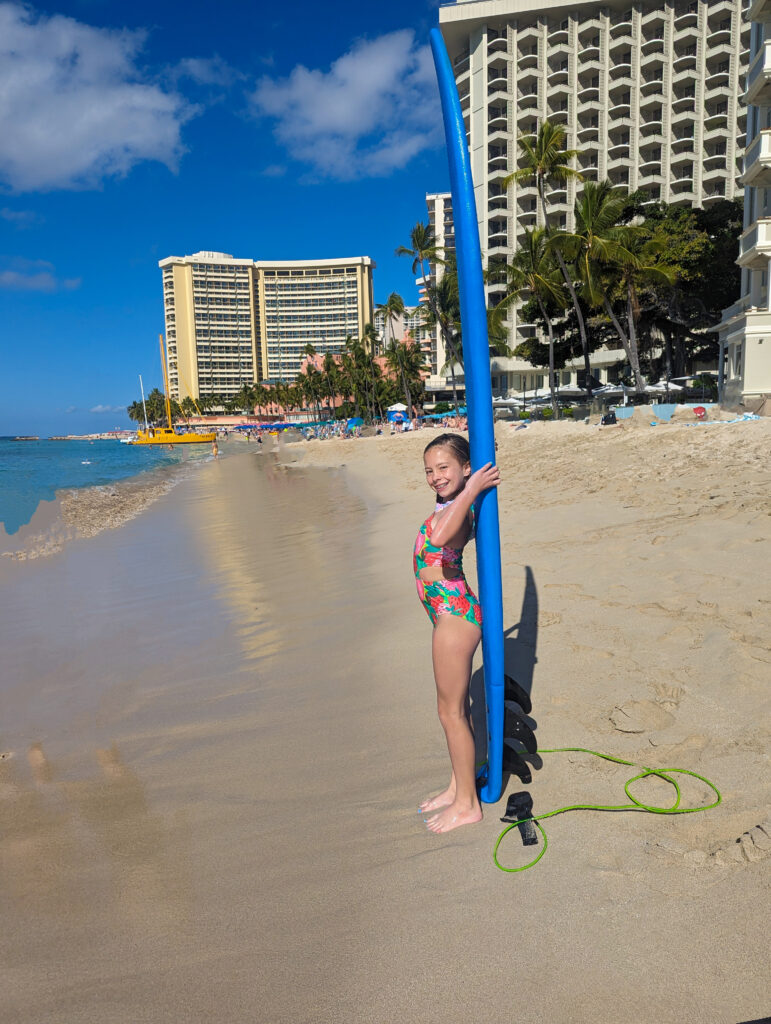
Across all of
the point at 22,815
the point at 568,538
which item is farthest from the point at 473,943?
the point at 568,538

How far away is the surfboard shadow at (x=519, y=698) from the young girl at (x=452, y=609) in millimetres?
315

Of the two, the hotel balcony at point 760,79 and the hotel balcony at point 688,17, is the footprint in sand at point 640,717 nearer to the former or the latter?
the hotel balcony at point 760,79

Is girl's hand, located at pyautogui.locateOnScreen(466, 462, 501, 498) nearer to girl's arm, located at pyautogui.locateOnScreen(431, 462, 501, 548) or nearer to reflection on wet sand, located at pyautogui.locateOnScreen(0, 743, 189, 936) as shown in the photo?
girl's arm, located at pyautogui.locateOnScreen(431, 462, 501, 548)

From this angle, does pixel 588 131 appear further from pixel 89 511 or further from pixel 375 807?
pixel 375 807

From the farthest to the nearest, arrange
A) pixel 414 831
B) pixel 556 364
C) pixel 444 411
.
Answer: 1. pixel 444 411
2. pixel 556 364
3. pixel 414 831

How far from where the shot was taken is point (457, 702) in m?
2.53

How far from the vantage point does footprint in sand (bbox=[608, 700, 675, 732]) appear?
3.17 m

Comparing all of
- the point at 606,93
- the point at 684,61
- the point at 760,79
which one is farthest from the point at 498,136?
the point at 760,79

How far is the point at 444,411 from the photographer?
200 ft

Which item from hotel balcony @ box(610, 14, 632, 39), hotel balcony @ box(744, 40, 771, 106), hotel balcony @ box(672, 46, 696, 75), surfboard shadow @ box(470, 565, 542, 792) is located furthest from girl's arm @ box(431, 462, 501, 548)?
hotel balcony @ box(610, 14, 632, 39)

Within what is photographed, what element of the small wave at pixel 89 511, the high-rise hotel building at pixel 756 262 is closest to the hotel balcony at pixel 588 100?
the high-rise hotel building at pixel 756 262

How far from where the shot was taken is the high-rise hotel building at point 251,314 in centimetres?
15175

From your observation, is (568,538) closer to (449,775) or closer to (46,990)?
(449,775)

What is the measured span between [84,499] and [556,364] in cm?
3833
